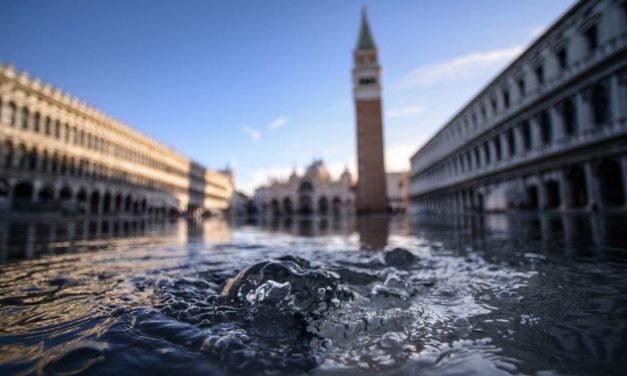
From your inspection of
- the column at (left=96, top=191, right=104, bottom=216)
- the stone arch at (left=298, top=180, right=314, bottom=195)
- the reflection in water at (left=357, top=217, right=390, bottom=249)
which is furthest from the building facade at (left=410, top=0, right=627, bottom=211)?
the stone arch at (left=298, top=180, right=314, bottom=195)

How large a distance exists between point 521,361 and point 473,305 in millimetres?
739

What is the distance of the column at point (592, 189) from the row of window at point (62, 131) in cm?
4047

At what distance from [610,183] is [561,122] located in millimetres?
4303

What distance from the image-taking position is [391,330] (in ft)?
4.53

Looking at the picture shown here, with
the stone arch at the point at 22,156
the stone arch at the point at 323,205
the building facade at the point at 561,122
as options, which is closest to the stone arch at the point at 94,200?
the stone arch at the point at 22,156

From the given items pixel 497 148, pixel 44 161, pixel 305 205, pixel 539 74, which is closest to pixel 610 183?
pixel 539 74

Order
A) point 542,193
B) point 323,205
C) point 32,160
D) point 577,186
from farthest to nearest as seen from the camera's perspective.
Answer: point 323,205
point 32,160
point 542,193
point 577,186

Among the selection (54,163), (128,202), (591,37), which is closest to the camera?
(591,37)

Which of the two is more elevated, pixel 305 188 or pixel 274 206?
pixel 305 188

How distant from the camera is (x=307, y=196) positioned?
252ft

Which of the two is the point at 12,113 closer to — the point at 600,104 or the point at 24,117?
the point at 24,117

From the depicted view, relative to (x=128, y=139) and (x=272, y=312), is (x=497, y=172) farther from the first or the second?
(x=128, y=139)

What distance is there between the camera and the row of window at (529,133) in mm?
16375

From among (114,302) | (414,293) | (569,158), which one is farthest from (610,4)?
(114,302)
